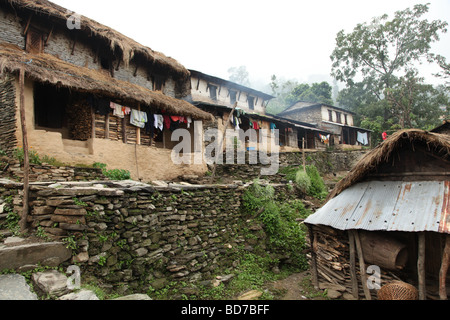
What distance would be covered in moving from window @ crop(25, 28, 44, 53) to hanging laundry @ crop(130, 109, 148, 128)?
174 inches

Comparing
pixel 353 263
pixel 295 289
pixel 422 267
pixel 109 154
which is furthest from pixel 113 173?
pixel 422 267

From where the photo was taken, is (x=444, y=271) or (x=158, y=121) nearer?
(x=444, y=271)

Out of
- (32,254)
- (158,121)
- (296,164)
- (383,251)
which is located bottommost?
(383,251)

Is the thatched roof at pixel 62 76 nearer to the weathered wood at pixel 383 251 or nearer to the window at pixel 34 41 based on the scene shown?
the window at pixel 34 41

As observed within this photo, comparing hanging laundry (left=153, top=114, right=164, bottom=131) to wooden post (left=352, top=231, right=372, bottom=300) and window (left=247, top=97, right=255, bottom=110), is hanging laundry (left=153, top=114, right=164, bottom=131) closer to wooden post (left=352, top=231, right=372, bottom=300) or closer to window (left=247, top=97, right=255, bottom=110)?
wooden post (left=352, top=231, right=372, bottom=300)

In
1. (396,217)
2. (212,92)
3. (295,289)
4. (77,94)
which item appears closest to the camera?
(396,217)

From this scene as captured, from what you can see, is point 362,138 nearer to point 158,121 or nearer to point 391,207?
point 158,121

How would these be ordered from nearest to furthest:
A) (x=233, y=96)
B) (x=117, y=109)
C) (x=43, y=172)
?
(x=43, y=172), (x=117, y=109), (x=233, y=96)

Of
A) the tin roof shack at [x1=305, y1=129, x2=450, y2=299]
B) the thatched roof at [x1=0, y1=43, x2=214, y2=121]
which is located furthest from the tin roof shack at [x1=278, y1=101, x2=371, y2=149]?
the tin roof shack at [x1=305, y1=129, x2=450, y2=299]

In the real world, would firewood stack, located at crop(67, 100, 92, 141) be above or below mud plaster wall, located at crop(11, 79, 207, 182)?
above

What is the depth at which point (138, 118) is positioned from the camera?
11.1 metres

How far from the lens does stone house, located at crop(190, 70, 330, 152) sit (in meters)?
19.3

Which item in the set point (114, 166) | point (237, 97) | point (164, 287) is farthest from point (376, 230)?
point (237, 97)

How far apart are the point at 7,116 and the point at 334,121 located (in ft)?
106
